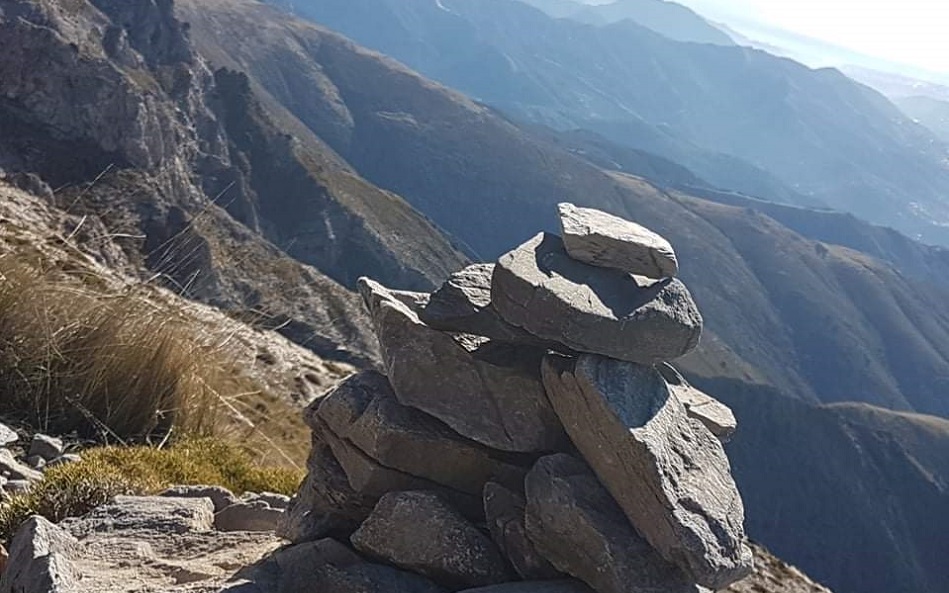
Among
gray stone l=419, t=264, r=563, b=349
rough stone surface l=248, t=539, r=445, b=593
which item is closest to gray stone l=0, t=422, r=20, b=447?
rough stone surface l=248, t=539, r=445, b=593

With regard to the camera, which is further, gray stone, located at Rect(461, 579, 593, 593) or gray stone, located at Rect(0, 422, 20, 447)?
gray stone, located at Rect(0, 422, 20, 447)

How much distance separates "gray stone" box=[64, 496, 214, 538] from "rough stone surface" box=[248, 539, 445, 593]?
136 centimetres

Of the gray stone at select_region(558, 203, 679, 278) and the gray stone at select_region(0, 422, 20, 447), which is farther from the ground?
the gray stone at select_region(558, 203, 679, 278)

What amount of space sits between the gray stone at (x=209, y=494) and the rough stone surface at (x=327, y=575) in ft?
7.32

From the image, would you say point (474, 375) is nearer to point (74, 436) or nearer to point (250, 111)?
point (74, 436)

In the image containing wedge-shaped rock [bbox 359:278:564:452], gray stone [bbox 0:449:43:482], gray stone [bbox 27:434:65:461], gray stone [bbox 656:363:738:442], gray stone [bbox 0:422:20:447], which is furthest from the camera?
gray stone [bbox 27:434:65:461]

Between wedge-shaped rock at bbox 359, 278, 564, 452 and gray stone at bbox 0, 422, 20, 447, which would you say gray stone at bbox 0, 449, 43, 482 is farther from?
wedge-shaped rock at bbox 359, 278, 564, 452

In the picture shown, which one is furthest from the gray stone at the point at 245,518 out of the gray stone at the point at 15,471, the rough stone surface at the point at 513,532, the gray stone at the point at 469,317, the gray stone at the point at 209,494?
the gray stone at the point at 469,317

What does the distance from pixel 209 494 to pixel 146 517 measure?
54.4 inches

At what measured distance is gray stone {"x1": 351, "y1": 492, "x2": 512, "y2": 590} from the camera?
7.64m

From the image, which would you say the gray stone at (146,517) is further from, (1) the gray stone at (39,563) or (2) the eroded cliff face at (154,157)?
(2) the eroded cliff face at (154,157)

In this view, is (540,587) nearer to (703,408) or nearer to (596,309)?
(596,309)

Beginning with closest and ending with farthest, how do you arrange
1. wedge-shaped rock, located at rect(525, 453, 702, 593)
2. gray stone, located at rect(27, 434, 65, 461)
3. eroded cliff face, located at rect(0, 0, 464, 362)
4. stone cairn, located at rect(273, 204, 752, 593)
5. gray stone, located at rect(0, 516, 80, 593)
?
gray stone, located at rect(0, 516, 80, 593) → wedge-shaped rock, located at rect(525, 453, 702, 593) → stone cairn, located at rect(273, 204, 752, 593) → gray stone, located at rect(27, 434, 65, 461) → eroded cliff face, located at rect(0, 0, 464, 362)

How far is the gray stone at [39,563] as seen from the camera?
683 centimetres
